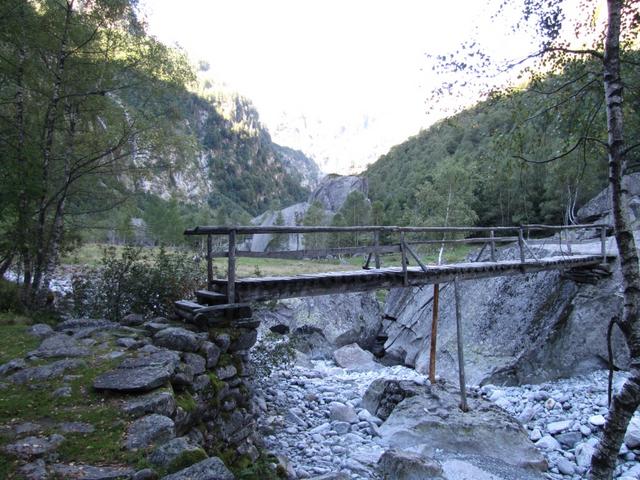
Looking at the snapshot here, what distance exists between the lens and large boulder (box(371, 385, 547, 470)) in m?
6.99

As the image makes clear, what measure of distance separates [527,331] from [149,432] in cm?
1135

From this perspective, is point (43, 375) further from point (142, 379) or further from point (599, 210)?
point (599, 210)

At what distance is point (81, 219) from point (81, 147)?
219 centimetres

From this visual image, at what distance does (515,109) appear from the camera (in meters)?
6.28

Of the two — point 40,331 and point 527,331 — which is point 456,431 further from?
point 40,331

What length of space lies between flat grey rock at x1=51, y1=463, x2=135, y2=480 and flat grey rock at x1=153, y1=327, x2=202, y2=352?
224 centimetres

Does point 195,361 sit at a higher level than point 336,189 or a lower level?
lower

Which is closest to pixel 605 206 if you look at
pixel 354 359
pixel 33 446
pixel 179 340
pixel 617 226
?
pixel 354 359

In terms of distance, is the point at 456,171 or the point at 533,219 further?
the point at 533,219

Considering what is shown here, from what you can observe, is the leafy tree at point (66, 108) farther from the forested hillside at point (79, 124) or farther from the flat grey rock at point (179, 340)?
the flat grey rock at point (179, 340)

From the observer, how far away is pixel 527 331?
11.6 metres

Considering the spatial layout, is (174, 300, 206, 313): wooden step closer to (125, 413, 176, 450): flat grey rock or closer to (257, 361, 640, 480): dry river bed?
(125, 413, 176, 450): flat grey rock

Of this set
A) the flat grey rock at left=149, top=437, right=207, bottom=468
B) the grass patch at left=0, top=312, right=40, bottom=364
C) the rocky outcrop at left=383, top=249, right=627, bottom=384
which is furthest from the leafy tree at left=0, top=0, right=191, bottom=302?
the rocky outcrop at left=383, top=249, right=627, bottom=384

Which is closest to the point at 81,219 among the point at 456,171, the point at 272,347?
the point at 272,347
